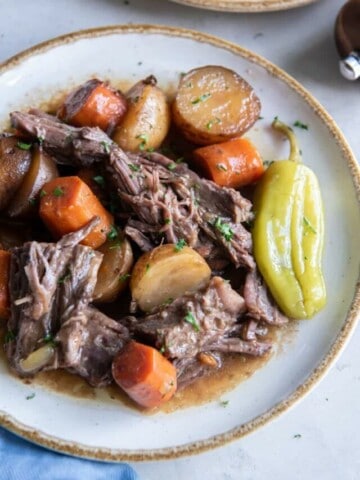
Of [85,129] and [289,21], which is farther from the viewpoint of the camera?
[289,21]

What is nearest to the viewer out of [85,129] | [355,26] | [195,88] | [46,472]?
[46,472]

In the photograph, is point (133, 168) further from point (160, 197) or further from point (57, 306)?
point (57, 306)

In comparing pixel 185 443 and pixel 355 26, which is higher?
pixel 355 26

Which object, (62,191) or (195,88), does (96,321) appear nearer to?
(62,191)

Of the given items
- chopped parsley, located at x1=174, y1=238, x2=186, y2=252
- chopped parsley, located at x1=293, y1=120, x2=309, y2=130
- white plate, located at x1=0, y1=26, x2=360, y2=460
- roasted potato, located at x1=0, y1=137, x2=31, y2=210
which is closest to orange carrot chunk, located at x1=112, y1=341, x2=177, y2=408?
white plate, located at x1=0, y1=26, x2=360, y2=460

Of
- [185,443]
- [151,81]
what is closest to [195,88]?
[151,81]

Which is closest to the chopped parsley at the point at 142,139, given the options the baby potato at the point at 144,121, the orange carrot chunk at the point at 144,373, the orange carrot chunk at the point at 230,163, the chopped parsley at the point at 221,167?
the baby potato at the point at 144,121
